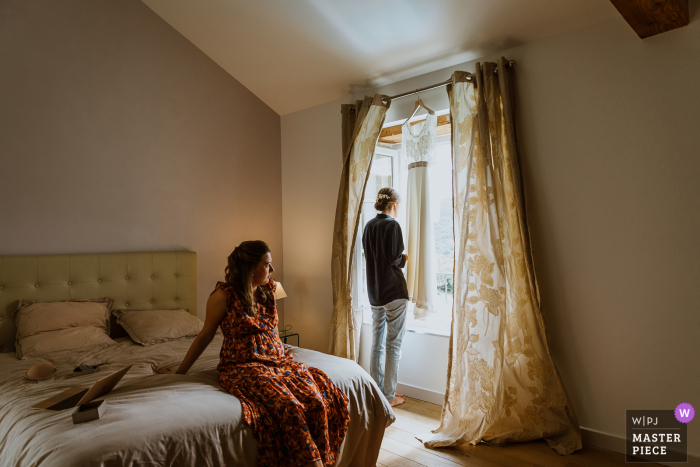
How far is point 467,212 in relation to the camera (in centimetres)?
285

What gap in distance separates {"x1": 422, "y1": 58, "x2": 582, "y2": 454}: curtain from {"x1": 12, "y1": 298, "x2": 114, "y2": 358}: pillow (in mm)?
2251

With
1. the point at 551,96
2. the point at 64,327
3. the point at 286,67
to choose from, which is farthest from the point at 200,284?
the point at 551,96

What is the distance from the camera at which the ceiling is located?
106 inches

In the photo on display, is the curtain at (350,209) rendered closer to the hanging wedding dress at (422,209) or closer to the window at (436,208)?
the window at (436,208)

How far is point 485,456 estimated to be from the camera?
250cm

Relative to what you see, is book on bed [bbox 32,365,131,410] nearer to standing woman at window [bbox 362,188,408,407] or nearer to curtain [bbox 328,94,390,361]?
standing woman at window [bbox 362,188,408,407]

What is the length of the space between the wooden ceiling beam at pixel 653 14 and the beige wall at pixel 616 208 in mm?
79

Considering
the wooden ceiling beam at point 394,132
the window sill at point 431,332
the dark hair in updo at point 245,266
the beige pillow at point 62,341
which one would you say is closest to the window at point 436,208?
the wooden ceiling beam at point 394,132

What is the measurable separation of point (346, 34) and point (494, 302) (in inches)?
85.3

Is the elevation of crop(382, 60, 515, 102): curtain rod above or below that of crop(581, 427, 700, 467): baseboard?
above

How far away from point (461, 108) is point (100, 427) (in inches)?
104

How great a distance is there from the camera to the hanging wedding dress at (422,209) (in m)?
3.23

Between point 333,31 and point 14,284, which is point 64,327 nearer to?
point 14,284

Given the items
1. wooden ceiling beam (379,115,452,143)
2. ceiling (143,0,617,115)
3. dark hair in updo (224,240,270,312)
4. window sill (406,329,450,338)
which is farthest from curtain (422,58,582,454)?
dark hair in updo (224,240,270,312)
